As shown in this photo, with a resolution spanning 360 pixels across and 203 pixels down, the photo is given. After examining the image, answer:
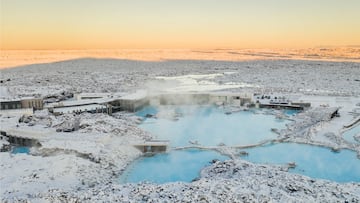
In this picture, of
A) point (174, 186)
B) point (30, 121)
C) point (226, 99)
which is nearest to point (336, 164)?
point (174, 186)

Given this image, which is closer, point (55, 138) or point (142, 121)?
point (55, 138)

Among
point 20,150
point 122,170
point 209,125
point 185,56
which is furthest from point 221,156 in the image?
point 185,56

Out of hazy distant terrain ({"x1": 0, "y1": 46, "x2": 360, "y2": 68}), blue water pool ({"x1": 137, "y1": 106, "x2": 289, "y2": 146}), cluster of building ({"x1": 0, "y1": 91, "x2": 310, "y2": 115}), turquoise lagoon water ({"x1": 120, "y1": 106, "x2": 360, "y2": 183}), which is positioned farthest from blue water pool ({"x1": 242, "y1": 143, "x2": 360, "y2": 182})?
hazy distant terrain ({"x1": 0, "y1": 46, "x2": 360, "y2": 68})

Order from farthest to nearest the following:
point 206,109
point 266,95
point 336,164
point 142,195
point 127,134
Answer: point 266,95 < point 206,109 < point 127,134 < point 336,164 < point 142,195

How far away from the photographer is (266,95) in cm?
2075

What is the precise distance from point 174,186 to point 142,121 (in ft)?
25.8

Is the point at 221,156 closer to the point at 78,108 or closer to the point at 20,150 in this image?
the point at 20,150

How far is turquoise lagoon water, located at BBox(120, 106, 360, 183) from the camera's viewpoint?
31.5ft

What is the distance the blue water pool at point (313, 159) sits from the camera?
9.48 metres

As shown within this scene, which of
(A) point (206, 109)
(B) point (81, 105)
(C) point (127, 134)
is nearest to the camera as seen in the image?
(C) point (127, 134)

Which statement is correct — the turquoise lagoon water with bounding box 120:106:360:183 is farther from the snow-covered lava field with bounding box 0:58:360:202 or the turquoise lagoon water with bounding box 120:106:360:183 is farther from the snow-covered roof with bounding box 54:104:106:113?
the snow-covered roof with bounding box 54:104:106:113

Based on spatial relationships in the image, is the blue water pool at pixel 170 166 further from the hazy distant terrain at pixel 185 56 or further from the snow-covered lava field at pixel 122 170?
the hazy distant terrain at pixel 185 56

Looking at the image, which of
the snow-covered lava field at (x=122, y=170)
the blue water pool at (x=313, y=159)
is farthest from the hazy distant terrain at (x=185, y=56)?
the blue water pool at (x=313, y=159)

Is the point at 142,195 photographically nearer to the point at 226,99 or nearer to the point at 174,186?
the point at 174,186
